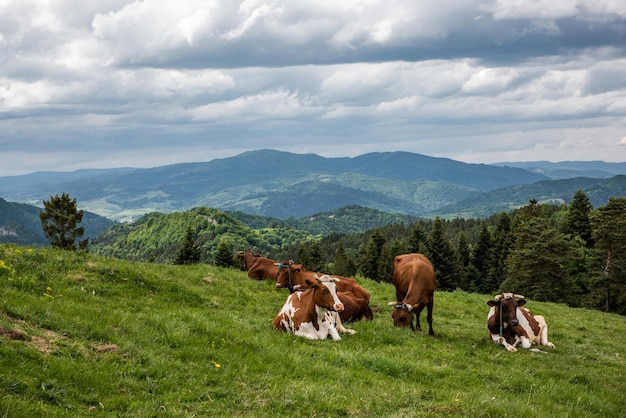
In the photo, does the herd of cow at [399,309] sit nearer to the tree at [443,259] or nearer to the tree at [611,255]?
the tree at [611,255]

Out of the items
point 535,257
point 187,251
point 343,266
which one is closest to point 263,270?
point 187,251

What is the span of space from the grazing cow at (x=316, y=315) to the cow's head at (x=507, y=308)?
17.8ft

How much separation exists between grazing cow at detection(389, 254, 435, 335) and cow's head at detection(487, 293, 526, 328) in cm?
210

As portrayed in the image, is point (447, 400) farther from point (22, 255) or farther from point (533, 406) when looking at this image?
point (22, 255)

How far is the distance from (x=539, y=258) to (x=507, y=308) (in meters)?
47.2

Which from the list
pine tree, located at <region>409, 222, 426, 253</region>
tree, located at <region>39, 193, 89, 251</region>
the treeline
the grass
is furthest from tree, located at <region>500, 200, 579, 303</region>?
tree, located at <region>39, 193, 89, 251</region>

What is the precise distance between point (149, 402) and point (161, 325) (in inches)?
172

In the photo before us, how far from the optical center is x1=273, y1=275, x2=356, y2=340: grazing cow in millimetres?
15328

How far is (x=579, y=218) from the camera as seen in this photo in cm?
8175

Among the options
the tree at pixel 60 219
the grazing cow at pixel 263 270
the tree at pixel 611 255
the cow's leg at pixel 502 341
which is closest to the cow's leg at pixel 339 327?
the cow's leg at pixel 502 341

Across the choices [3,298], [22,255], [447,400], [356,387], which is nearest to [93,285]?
[22,255]

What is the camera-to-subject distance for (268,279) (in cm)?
2678

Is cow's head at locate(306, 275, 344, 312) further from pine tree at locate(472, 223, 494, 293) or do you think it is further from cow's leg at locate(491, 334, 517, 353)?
pine tree at locate(472, 223, 494, 293)

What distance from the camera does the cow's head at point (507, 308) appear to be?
17375 mm
